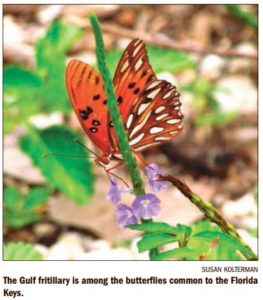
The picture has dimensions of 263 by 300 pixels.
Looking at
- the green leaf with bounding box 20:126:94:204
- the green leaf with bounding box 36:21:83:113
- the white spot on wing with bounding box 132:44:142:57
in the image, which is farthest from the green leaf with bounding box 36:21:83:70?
the white spot on wing with bounding box 132:44:142:57

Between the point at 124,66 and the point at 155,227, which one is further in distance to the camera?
the point at 124,66

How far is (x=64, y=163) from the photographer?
1.30 meters

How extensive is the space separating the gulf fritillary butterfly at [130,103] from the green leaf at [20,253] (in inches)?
12.7

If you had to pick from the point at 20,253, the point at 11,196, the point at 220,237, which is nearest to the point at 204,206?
the point at 220,237

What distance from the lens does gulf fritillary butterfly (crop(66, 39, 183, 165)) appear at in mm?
906

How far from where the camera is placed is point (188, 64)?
1.41 metres

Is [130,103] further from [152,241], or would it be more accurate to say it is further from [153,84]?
[152,241]

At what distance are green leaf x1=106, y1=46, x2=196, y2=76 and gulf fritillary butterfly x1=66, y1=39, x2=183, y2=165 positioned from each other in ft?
1.25

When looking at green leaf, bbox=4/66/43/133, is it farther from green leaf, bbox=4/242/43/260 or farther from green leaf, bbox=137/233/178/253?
green leaf, bbox=137/233/178/253

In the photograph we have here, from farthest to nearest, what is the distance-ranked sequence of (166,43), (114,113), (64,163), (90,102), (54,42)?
(166,43)
(54,42)
(64,163)
(90,102)
(114,113)

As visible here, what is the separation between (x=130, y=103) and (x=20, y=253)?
15.6 inches
